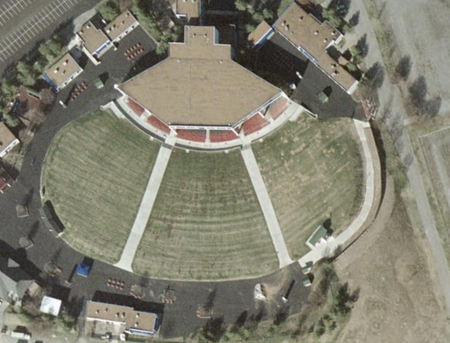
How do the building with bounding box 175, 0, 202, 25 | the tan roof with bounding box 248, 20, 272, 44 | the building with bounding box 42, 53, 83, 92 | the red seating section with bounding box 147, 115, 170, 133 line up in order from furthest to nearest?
the red seating section with bounding box 147, 115, 170, 133 → the building with bounding box 42, 53, 83, 92 → the tan roof with bounding box 248, 20, 272, 44 → the building with bounding box 175, 0, 202, 25

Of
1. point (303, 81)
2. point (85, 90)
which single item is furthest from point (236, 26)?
point (85, 90)

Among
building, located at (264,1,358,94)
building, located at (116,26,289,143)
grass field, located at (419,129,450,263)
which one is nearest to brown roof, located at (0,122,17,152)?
building, located at (116,26,289,143)

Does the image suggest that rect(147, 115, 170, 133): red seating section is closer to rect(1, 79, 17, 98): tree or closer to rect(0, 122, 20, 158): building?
rect(0, 122, 20, 158): building

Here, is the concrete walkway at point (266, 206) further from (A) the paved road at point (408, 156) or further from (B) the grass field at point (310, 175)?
(A) the paved road at point (408, 156)

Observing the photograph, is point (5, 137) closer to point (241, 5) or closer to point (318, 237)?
point (241, 5)

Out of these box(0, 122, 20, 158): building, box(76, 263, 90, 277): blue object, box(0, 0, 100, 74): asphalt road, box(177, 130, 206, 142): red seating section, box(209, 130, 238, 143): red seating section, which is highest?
box(0, 0, 100, 74): asphalt road

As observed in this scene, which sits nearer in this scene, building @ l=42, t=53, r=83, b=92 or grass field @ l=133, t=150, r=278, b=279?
grass field @ l=133, t=150, r=278, b=279

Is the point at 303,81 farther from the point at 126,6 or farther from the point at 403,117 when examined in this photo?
the point at 126,6

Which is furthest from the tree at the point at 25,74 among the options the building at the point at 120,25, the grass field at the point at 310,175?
the grass field at the point at 310,175
